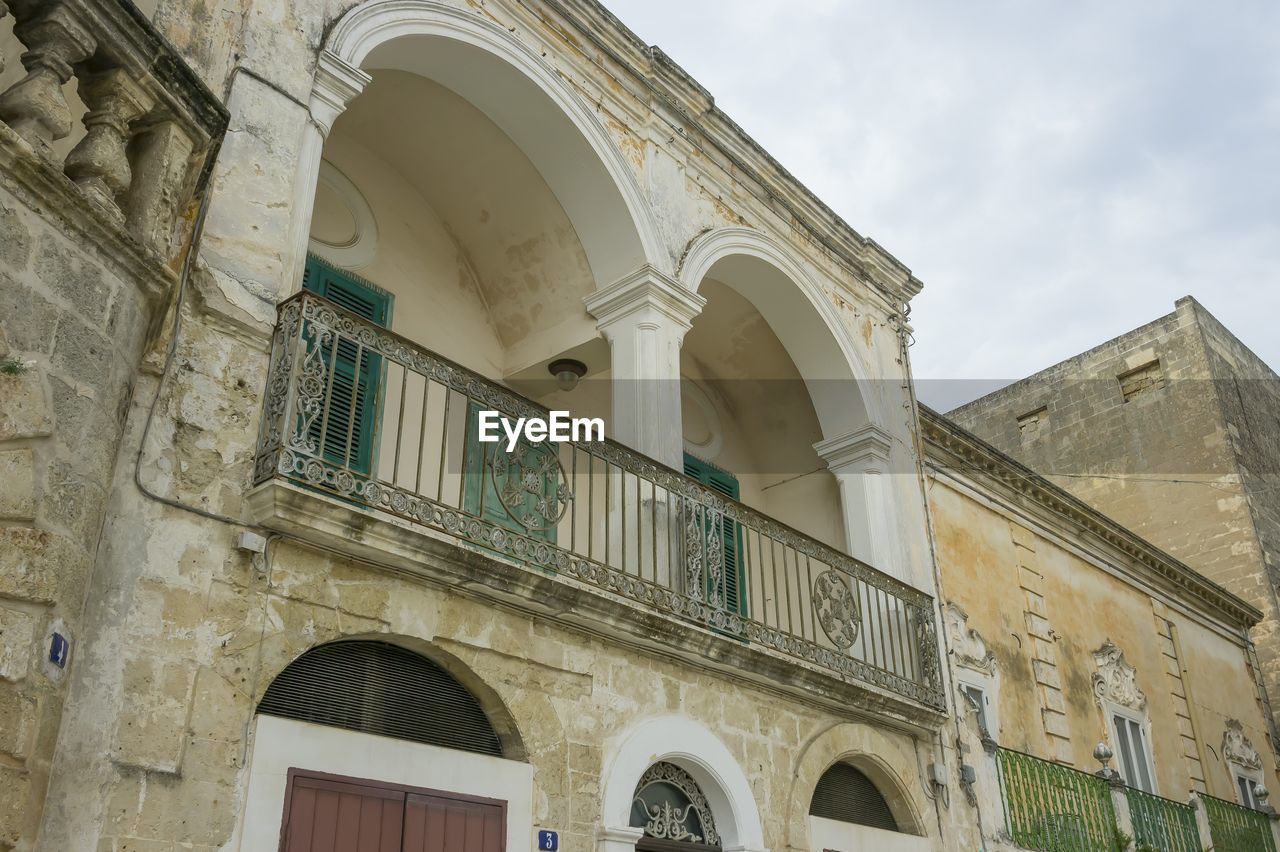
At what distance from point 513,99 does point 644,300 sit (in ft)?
5.75

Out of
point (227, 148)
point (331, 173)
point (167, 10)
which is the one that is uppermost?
point (331, 173)

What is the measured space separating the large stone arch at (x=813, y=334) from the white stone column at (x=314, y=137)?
4242 millimetres

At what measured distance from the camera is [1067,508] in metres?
13.7

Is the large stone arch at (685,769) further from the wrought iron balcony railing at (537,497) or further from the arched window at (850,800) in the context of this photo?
the arched window at (850,800)

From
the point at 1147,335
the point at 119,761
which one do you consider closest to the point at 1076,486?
the point at 1147,335

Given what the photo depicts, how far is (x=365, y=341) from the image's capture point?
19.9 ft

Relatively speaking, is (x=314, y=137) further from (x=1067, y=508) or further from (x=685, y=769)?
(x=1067, y=508)

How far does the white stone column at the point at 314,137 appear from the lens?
6121 millimetres

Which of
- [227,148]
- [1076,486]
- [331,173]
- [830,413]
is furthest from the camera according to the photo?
[1076,486]

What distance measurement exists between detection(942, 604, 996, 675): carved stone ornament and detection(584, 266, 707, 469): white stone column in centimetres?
385

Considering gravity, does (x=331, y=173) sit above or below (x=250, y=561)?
above

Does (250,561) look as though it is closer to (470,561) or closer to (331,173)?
(470,561)

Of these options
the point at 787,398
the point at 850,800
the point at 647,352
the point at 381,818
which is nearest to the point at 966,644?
the point at 850,800

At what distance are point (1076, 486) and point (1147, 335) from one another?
10.5 ft
